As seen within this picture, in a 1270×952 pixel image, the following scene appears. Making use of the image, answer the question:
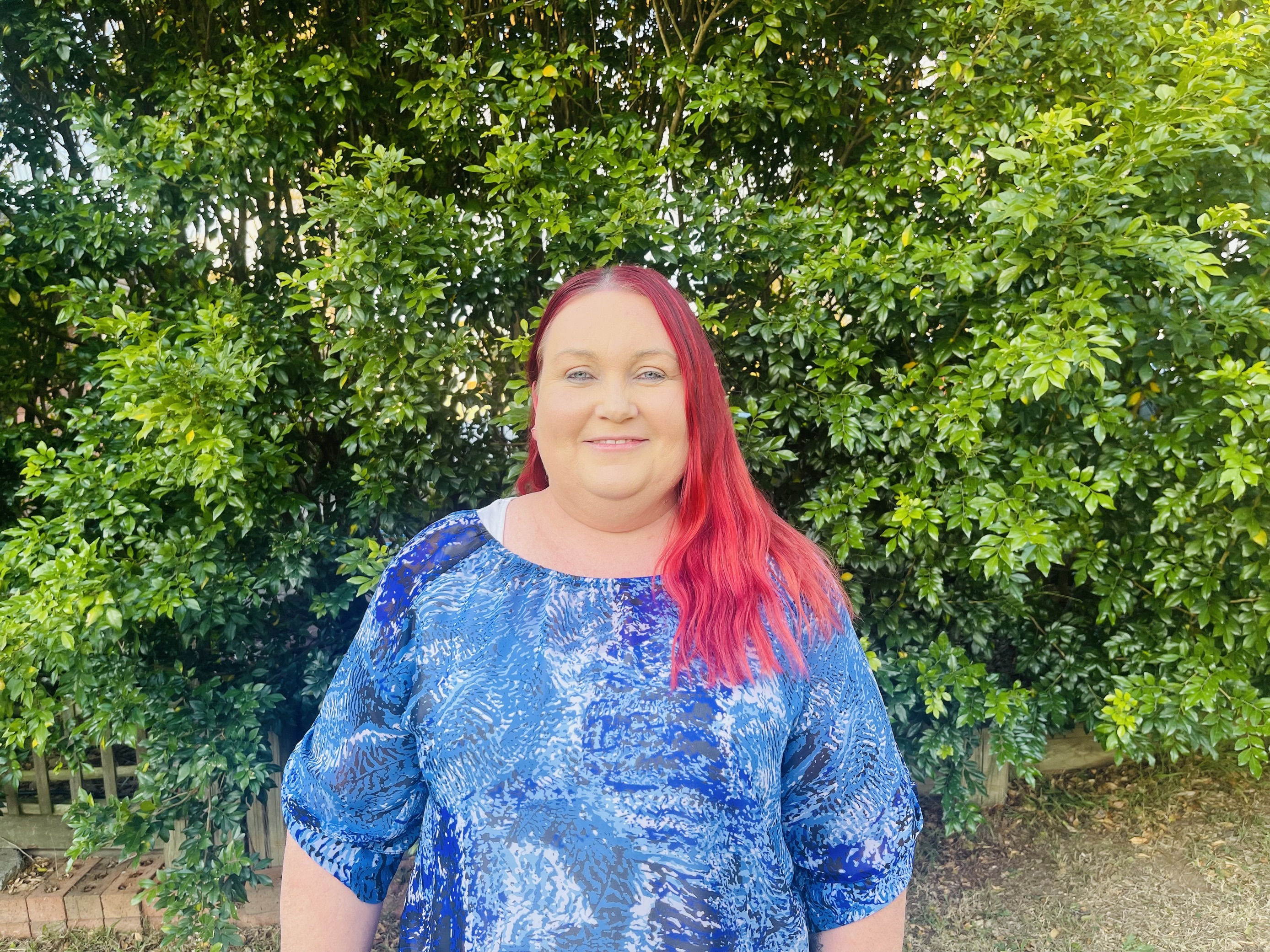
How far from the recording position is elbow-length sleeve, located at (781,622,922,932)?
4.57ft

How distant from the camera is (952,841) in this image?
3832mm

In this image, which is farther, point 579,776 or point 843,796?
point 843,796

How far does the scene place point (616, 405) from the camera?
135 cm

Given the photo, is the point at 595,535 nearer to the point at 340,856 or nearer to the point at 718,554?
the point at 718,554

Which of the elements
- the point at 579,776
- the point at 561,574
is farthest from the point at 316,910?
the point at 561,574

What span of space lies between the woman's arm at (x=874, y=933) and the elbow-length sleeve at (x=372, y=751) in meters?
0.79

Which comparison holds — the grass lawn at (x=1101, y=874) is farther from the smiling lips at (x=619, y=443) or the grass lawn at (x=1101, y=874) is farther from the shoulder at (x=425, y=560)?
the smiling lips at (x=619, y=443)

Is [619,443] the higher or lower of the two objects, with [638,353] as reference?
lower

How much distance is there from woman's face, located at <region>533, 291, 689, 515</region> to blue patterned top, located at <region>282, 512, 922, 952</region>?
182 mm

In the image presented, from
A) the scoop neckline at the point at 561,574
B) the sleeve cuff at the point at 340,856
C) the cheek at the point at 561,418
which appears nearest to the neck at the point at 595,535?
the scoop neckline at the point at 561,574

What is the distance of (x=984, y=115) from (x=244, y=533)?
290 centimetres

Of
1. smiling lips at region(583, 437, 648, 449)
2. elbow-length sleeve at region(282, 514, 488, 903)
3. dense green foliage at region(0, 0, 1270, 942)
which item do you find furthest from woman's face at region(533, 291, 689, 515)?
dense green foliage at region(0, 0, 1270, 942)

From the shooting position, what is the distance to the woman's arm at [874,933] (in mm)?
1449

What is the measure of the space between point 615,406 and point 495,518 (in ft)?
1.16
